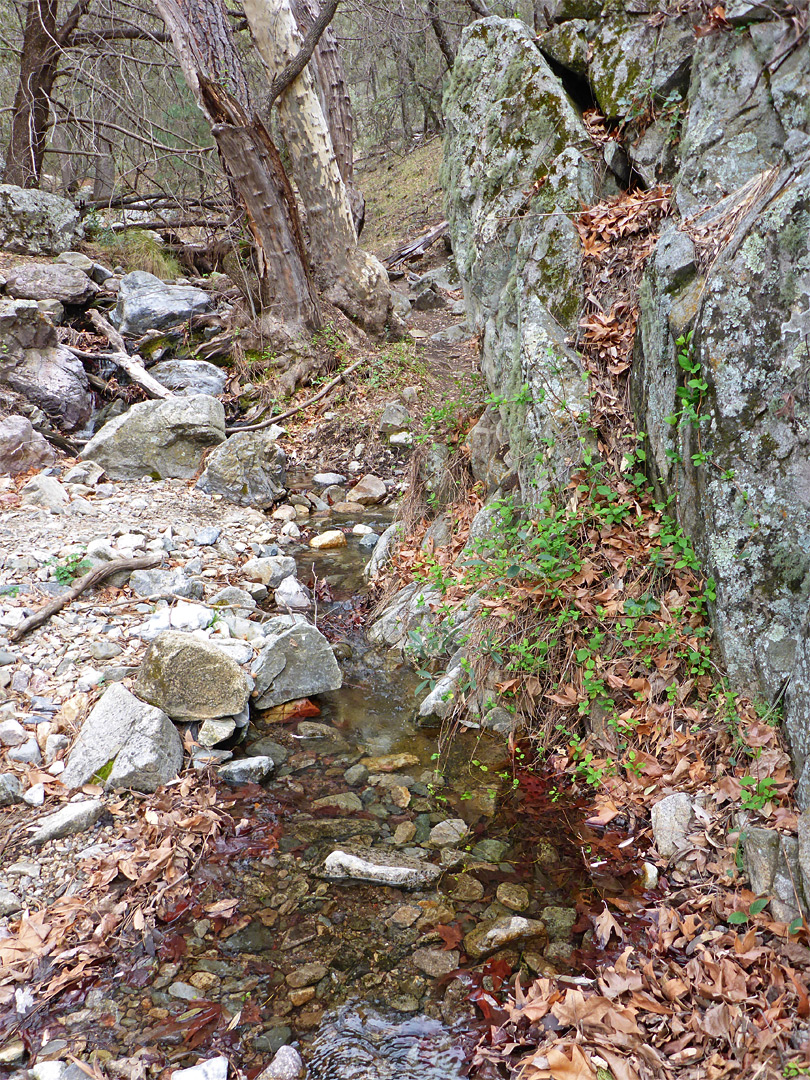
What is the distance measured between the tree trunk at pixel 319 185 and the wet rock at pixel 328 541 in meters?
5.11

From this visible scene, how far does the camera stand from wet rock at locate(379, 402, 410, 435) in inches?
340

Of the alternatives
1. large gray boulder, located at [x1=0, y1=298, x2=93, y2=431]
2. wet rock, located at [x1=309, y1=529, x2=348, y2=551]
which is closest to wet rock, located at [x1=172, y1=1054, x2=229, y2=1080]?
wet rock, located at [x1=309, y1=529, x2=348, y2=551]

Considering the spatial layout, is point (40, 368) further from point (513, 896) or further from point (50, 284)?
point (513, 896)

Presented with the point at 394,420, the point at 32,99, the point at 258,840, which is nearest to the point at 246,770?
the point at 258,840

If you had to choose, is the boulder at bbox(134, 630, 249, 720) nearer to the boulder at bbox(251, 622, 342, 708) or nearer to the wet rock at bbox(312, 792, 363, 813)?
the boulder at bbox(251, 622, 342, 708)

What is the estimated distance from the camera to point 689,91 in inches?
152

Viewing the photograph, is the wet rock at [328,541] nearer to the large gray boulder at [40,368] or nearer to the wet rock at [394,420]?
the wet rock at [394,420]

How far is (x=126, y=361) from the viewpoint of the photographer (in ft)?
29.5

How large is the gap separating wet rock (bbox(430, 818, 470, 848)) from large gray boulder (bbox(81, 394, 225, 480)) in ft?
17.6

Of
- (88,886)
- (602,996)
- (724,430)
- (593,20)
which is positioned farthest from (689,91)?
(88,886)

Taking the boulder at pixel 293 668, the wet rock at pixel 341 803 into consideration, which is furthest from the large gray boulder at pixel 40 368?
the wet rock at pixel 341 803

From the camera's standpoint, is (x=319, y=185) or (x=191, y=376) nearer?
(x=191, y=376)

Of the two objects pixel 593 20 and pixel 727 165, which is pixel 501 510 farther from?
pixel 593 20

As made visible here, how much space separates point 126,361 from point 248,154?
308 centimetres
